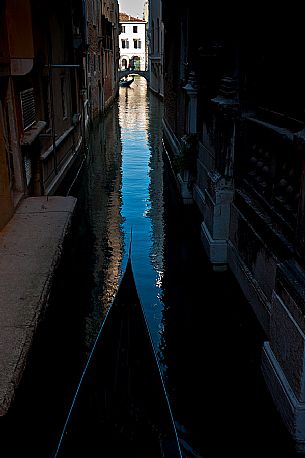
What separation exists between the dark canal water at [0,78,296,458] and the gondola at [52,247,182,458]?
2.42 ft

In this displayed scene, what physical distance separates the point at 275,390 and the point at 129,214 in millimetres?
6061

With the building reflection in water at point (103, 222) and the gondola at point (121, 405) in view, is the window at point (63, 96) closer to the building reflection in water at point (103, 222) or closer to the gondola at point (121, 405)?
the building reflection in water at point (103, 222)

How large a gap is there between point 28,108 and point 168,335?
4.73m

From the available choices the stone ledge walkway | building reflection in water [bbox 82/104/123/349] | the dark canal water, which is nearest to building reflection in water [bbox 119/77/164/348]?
the dark canal water

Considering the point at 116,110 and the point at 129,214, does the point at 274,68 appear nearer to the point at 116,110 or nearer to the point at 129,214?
the point at 129,214

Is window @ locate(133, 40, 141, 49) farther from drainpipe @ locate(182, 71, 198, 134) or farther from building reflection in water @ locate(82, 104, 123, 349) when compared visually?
drainpipe @ locate(182, 71, 198, 134)

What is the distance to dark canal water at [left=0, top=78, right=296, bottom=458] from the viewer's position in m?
3.93

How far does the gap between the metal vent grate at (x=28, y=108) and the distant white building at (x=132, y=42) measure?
61.8 m

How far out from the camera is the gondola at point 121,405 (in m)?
3.06

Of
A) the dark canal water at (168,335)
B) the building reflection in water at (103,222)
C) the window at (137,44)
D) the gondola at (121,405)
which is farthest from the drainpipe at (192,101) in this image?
the window at (137,44)

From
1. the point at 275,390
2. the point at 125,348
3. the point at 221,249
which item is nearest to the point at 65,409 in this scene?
→ the point at 125,348

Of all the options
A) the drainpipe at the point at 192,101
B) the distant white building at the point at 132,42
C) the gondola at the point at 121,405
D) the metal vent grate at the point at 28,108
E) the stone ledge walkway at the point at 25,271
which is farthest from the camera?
the distant white building at the point at 132,42

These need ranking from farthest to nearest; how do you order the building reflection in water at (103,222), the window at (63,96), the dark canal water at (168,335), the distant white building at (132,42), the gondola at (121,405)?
the distant white building at (132,42), the window at (63,96), the building reflection in water at (103,222), the dark canal water at (168,335), the gondola at (121,405)

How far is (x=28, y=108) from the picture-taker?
812cm
